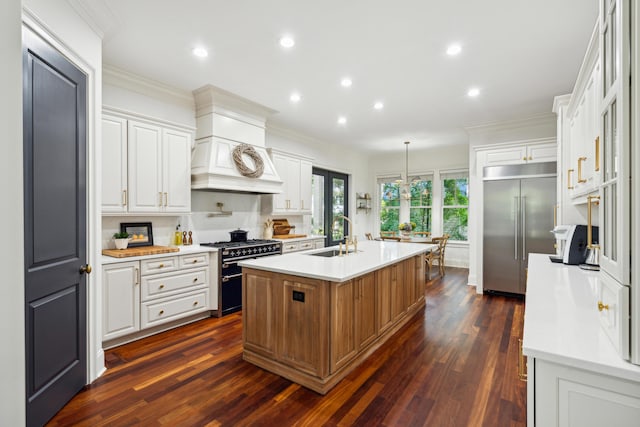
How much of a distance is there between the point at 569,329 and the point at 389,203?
700 cm

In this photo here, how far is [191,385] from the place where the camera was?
2.31m

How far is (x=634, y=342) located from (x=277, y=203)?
461 cm

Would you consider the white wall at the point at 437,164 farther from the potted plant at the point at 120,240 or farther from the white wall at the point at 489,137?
the potted plant at the point at 120,240

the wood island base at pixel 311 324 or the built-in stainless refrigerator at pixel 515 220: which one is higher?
the built-in stainless refrigerator at pixel 515 220

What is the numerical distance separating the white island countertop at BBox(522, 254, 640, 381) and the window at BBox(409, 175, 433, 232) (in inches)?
214

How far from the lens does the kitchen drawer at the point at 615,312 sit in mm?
918

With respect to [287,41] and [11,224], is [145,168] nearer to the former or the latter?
[287,41]

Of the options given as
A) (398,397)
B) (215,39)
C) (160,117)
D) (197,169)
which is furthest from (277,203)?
(398,397)

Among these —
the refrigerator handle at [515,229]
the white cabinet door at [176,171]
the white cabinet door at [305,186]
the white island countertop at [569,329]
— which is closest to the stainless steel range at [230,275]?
the white cabinet door at [176,171]

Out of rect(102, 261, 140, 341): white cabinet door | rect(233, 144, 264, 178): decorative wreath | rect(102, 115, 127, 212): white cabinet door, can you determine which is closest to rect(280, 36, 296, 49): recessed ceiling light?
rect(233, 144, 264, 178): decorative wreath

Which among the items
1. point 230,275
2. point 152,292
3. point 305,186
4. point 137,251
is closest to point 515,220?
point 305,186

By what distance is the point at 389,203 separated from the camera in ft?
26.8

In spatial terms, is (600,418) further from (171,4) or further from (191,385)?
(171,4)

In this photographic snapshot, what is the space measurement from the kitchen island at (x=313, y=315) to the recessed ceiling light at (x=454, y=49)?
6.60 ft
